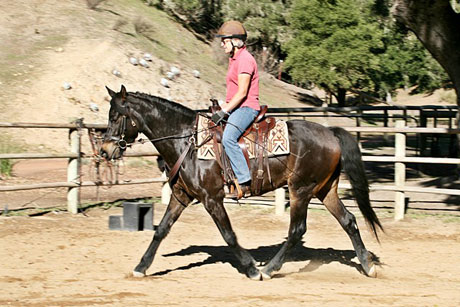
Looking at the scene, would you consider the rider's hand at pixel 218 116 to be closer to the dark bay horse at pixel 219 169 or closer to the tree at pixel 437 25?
the dark bay horse at pixel 219 169

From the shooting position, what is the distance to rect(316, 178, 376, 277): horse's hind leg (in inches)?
294

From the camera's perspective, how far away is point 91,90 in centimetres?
2155

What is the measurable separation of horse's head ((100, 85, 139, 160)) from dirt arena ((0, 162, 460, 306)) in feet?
4.63

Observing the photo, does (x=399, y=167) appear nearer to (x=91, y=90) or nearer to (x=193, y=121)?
(x=193, y=121)

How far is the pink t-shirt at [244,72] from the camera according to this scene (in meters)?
6.97

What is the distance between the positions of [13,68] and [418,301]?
19.5 m

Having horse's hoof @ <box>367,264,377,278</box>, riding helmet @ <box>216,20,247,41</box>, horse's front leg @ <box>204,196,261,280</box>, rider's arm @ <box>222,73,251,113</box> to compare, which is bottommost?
horse's hoof @ <box>367,264,377,278</box>

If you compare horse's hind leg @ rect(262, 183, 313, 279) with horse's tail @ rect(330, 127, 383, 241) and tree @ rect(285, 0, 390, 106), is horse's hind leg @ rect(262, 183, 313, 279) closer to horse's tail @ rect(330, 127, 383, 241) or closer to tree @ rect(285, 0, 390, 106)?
horse's tail @ rect(330, 127, 383, 241)

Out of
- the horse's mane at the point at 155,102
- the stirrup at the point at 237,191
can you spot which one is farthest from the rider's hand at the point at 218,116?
the stirrup at the point at 237,191

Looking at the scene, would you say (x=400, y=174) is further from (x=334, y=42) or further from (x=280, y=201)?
(x=334, y=42)

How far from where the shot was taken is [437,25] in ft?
40.5

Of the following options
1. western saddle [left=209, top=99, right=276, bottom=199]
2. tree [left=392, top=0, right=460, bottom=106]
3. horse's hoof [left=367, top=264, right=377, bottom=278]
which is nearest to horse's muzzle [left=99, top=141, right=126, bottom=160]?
western saddle [left=209, top=99, right=276, bottom=199]

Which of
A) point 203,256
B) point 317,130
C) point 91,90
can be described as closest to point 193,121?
point 317,130

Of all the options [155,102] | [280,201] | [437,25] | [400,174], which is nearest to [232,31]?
[155,102]
